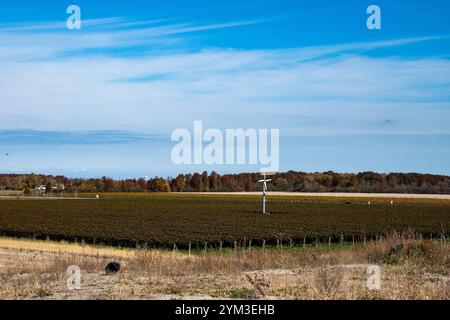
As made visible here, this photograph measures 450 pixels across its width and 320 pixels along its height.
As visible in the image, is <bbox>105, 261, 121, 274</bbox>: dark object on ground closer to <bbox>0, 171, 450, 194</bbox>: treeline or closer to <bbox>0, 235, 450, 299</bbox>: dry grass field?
<bbox>0, 235, 450, 299</bbox>: dry grass field

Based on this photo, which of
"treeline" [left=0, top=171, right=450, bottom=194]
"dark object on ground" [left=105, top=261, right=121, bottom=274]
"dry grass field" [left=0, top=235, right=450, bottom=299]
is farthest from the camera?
"treeline" [left=0, top=171, right=450, bottom=194]

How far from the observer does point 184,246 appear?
3962cm

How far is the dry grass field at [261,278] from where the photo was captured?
1276cm

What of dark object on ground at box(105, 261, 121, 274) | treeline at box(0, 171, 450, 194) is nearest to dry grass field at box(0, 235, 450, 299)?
dark object on ground at box(105, 261, 121, 274)

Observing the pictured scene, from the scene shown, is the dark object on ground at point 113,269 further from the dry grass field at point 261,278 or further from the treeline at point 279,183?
the treeline at point 279,183

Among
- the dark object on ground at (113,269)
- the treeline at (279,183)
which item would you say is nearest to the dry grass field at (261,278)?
the dark object on ground at (113,269)

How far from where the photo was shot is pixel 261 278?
15.3 meters

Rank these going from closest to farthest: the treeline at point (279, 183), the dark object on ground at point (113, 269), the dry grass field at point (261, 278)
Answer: the dry grass field at point (261, 278)
the dark object on ground at point (113, 269)
the treeline at point (279, 183)

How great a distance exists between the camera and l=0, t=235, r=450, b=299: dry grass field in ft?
41.9
